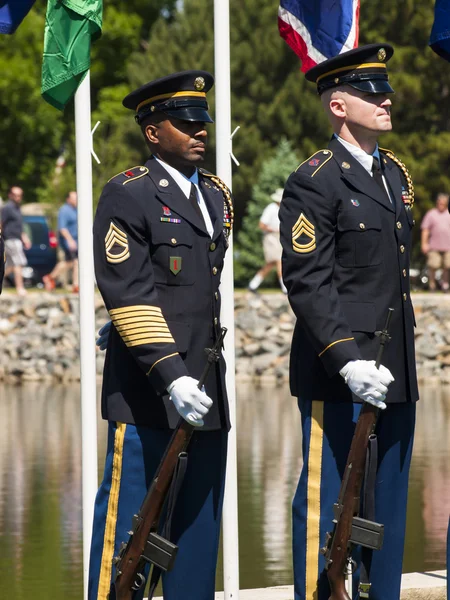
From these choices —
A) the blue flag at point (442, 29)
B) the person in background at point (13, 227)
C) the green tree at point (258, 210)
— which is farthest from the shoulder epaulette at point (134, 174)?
the green tree at point (258, 210)

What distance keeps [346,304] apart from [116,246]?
0.83 m

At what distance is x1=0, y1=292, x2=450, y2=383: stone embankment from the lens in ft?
56.7

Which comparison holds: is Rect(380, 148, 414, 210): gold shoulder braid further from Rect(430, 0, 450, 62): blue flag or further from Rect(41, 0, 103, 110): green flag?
Rect(41, 0, 103, 110): green flag

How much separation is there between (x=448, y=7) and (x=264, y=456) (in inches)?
235

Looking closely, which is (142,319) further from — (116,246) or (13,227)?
(13,227)

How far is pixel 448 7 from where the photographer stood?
6715mm

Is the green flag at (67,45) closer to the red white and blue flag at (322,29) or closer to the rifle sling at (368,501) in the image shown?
the red white and blue flag at (322,29)

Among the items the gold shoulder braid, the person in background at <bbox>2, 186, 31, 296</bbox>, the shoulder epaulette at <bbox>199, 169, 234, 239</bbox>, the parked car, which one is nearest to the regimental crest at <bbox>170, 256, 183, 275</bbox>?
the shoulder epaulette at <bbox>199, 169, 234, 239</bbox>

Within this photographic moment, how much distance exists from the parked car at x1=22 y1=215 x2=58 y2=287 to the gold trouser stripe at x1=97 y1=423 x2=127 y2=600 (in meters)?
26.4

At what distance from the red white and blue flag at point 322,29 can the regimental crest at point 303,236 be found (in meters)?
1.82

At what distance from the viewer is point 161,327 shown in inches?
205

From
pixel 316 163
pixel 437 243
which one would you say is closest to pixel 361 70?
pixel 316 163

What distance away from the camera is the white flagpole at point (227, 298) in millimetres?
6465

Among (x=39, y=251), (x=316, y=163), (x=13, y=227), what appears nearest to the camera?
(x=316, y=163)
